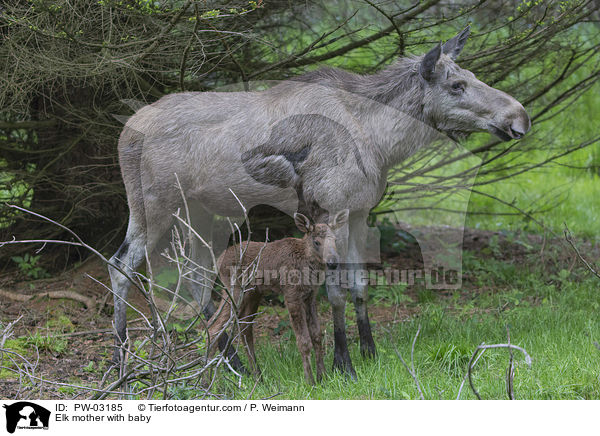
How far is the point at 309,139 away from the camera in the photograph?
5520 mm

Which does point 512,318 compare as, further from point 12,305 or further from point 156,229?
point 12,305

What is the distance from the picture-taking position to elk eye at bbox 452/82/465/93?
536cm

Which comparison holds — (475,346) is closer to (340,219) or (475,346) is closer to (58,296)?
(340,219)

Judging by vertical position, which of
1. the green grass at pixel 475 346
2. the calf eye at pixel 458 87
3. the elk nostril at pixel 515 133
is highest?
the calf eye at pixel 458 87

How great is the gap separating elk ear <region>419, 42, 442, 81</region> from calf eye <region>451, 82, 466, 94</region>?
0.19m

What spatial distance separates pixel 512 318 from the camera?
6578 millimetres

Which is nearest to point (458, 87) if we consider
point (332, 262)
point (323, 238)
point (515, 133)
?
point (515, 133)

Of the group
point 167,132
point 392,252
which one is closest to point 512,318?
point 392,252

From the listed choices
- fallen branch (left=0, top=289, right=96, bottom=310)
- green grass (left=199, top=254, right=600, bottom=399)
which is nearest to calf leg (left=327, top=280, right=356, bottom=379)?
green grass (left=199, top=254, right=600, bottom=399)

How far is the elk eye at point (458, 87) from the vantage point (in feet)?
17.6
